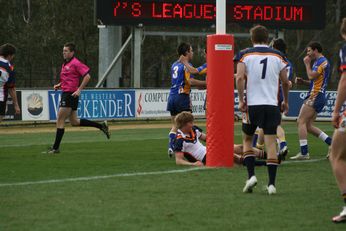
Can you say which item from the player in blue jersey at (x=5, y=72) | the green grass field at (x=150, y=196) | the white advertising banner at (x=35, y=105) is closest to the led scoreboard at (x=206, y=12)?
the white advertising banner at (x=35, y=105)

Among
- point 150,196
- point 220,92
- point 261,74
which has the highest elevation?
point 261,74

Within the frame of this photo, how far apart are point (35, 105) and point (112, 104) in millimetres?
2631

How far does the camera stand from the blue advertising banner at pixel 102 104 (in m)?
27.8

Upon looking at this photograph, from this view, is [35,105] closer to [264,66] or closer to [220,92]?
[220,92]

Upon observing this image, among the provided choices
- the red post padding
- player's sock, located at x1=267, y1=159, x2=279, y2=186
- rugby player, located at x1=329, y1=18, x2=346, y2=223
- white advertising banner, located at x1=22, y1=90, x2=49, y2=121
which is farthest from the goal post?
white advertising banner, located at x1=22, y1=90, x2=49, y2=121

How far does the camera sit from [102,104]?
28734mm

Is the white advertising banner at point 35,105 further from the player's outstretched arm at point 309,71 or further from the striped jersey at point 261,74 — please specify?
the striped jersey at point 261,74

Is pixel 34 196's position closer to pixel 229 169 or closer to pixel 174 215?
pixel 174 215

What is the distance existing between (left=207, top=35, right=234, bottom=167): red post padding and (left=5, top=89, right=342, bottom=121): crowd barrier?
47.9 ft

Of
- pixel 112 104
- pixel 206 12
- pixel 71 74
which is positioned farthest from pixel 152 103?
pixel 71 74

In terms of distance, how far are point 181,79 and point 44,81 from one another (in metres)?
22.1

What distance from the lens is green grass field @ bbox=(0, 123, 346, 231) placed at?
327 inches

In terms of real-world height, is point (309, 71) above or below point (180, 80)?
above

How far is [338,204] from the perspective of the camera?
31.4 feet
